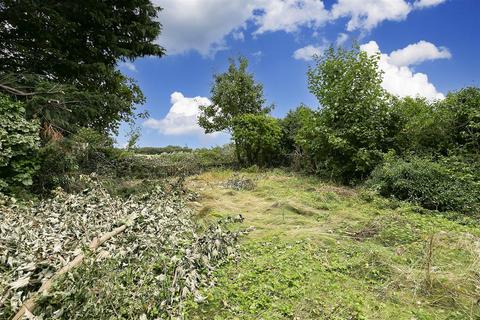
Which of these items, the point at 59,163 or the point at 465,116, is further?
the point at 465,116

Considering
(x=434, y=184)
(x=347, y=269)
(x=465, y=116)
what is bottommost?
(x=347, y=269)

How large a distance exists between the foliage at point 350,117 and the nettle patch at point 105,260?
6068 mm

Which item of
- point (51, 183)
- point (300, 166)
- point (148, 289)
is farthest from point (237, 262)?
point (300, 166)

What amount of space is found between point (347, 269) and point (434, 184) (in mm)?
4383

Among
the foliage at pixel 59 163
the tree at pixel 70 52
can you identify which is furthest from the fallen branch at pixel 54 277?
the tree at pixel 70 52

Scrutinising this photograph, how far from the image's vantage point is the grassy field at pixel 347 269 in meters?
2.57

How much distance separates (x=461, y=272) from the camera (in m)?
3.16

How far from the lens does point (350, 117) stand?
968cm

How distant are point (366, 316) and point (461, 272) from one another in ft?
4.65

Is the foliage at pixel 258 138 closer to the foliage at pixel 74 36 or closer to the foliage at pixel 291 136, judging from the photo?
the foliage at pixel 291 136

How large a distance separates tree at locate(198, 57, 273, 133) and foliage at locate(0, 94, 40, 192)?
12.3 meters

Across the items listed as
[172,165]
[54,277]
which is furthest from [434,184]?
[172,165]

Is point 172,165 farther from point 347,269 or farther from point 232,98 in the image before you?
point 347,269

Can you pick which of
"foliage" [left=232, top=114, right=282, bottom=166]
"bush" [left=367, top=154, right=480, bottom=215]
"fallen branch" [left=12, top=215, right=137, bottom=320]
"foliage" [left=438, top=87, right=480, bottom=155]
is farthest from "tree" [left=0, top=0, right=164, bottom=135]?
"foliage" [left=438, top=87, right=480, bottom=155]
